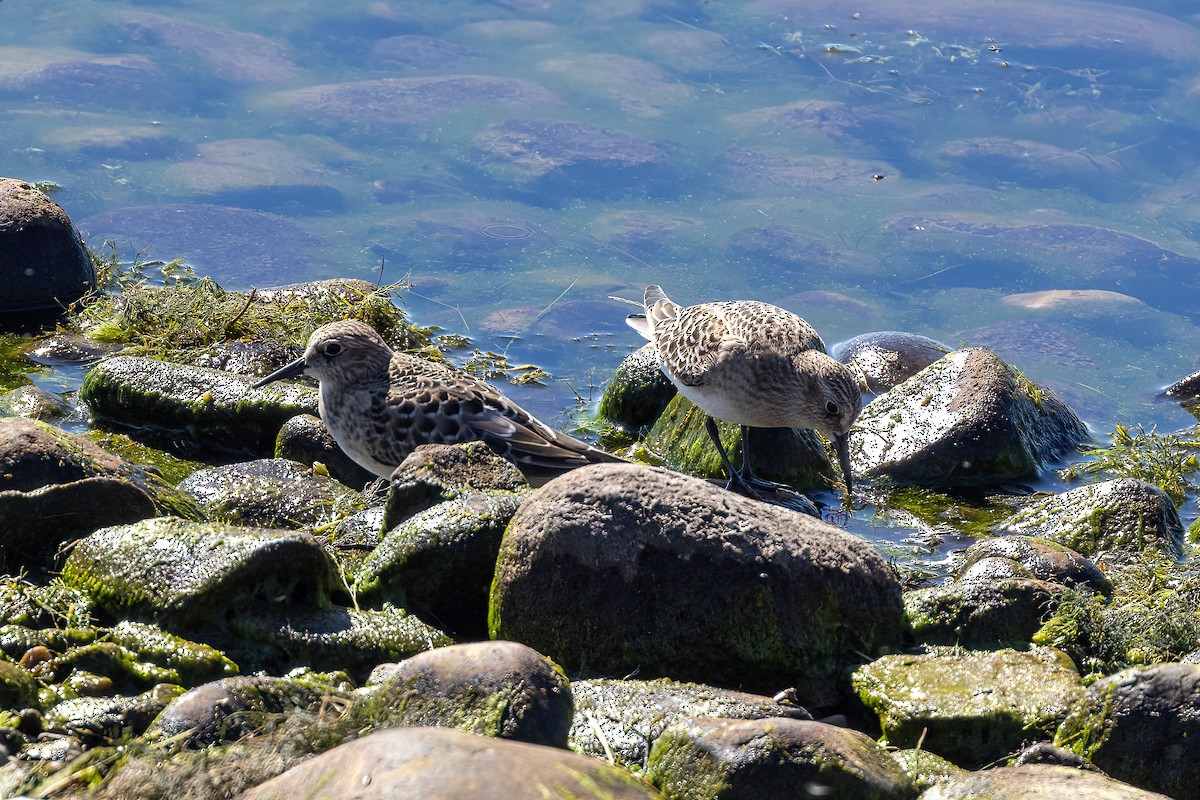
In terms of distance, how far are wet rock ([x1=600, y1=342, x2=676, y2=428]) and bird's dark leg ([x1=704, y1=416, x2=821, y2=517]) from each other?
142cm

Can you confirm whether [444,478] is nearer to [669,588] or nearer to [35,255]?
[669,588]

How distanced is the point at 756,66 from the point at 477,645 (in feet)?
45.4

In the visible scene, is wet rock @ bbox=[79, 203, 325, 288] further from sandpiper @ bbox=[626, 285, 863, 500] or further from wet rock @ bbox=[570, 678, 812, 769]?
wet rock @ bbox=[570, 678, 812, 769]

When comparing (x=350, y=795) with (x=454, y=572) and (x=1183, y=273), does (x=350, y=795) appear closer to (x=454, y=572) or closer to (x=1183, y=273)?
(x=454, y=572)

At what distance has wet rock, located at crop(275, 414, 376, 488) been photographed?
32.0 ft

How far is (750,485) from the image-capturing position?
387 inches

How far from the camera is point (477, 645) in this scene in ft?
17.3

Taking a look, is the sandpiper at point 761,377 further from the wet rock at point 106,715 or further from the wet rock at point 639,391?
the wet rock at point 106,715

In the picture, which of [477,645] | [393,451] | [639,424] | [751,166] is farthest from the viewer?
[751,166]

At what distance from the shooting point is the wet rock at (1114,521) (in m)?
9.12

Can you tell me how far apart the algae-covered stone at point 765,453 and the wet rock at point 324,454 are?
7.77 ft

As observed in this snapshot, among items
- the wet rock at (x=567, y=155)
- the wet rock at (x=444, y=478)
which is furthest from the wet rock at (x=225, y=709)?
the wet rock at (x=567, y=155)

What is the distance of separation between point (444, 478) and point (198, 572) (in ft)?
5.42

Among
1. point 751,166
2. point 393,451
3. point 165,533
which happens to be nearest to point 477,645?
point 165,533
